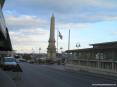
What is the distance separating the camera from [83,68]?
6456 cm

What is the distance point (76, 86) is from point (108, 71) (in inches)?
990

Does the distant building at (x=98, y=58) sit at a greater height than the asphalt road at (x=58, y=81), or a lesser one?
greater

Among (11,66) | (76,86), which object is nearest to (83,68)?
(11,66)

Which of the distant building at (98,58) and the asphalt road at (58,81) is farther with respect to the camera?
the distant building at (98,58)

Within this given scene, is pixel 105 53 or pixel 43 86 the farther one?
pixel 105 53

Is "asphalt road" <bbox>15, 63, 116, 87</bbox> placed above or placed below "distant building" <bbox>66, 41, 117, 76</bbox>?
below

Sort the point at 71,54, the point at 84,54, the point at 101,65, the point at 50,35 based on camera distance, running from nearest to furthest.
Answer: the point at 101,65
the point at 84,54
the point at 71,54
the point at 50,35

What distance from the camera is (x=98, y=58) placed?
58000 millimetres

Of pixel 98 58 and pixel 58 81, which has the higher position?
pixel 98 58

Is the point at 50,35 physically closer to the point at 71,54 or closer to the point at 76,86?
the point at 71,54

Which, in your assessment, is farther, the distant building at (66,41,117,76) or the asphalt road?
the distant building at (66,41,117,76)

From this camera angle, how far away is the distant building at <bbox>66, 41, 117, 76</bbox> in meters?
52.1

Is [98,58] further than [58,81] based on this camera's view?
Yes

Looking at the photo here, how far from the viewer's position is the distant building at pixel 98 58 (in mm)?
52075
